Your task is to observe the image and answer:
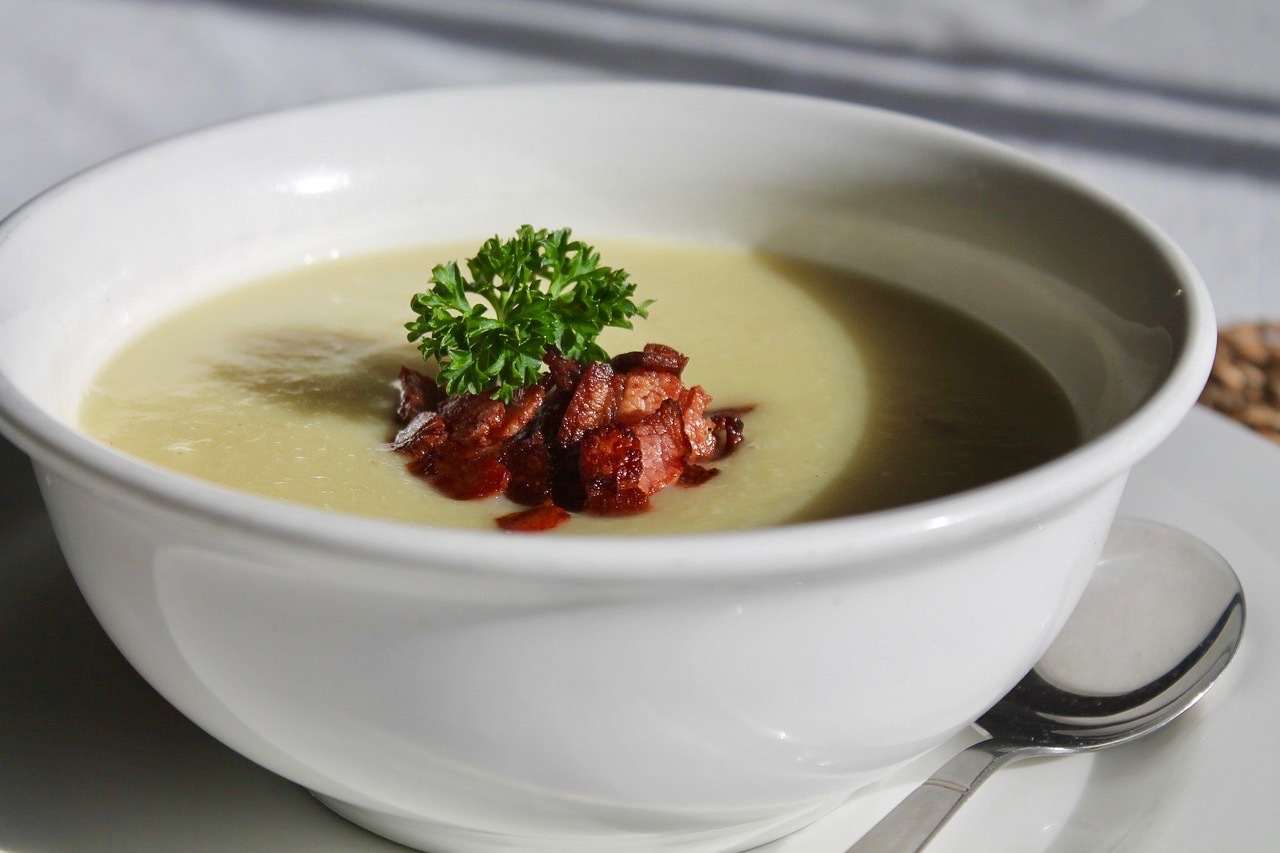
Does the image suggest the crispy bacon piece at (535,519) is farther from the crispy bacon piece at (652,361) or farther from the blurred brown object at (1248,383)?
the blurred brown object at (1248,383)

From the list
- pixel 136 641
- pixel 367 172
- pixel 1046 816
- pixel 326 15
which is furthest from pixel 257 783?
pixel 326 15

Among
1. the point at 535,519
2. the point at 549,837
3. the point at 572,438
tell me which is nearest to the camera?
the point at 549,837

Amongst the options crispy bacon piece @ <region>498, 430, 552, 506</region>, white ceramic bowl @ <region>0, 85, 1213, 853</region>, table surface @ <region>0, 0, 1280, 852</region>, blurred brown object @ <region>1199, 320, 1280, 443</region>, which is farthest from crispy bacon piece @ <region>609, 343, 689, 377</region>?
table surface @ <region>0, 0, 1280, 852</region>

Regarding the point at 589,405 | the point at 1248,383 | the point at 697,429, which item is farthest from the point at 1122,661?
the point at 1248,383

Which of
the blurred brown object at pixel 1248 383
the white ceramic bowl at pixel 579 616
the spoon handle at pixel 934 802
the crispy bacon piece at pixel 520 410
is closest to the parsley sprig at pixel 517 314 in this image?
the crispy bacon piece at pixel 520 410

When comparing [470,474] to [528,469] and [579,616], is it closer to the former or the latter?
[528,469]

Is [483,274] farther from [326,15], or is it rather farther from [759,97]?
[326,15]
